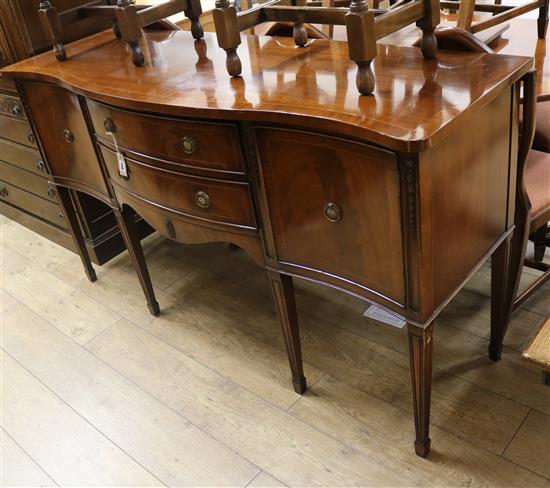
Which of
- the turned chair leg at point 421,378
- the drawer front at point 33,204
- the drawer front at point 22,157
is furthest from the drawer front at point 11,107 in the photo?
the turned chair leg at point 421,378

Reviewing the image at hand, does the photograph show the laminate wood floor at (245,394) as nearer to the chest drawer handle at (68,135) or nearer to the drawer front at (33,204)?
the drawer front at (33,204)

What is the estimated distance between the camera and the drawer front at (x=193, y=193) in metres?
1.38

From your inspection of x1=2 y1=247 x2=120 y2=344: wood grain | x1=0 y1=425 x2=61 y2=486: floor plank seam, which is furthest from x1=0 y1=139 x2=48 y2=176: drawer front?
x1=0 y1=425 x2=61 y2=486: floor plank seam

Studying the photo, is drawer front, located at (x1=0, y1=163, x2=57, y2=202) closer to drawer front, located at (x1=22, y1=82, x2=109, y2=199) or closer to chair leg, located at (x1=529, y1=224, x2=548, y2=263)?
drawer front, located at (x1=22, y1=82, x2=109, y2=199)

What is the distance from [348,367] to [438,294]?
611mm

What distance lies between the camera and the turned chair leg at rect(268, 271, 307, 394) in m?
1.51

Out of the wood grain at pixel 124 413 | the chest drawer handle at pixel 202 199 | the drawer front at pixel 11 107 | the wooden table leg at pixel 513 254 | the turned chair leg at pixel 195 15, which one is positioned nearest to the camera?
the wooden table leg at pixel 513 254

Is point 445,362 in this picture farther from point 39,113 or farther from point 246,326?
point 39,113

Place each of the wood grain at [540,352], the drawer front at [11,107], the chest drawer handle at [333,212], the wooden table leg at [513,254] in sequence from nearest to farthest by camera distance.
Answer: the wood grain at [540,352], the chest drawer handle at [333,212], the wooden table leg at [513,254], the drawer front at [11,107]

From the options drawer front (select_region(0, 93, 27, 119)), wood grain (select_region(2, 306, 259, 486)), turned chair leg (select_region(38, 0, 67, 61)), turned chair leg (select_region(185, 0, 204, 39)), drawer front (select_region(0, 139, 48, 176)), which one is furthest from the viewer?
drawer front (select_region(0, 139, 48, 176))

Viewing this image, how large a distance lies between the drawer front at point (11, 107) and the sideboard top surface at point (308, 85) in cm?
42

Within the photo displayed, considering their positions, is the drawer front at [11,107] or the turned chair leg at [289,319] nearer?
the turned chair leg at [289,319]

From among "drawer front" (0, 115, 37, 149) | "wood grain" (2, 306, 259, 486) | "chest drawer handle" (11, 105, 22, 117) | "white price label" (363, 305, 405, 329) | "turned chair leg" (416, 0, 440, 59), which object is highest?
"turned chair leg" (416, 0, 440, 59)

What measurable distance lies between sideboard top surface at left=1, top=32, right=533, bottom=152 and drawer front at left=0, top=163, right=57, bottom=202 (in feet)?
2.40
